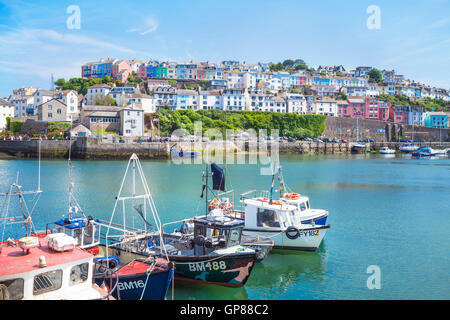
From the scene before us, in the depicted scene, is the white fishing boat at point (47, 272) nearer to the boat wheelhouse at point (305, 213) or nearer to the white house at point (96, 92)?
the boat wheelhouse at point (305, 213)

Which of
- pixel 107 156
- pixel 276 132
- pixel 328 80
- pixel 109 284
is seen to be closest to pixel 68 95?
pixel 107 156

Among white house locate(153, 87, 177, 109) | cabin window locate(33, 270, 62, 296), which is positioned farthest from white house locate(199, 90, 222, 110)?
cabin window locate(33, 270, 62, 296)

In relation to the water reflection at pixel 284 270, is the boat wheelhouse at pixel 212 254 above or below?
above

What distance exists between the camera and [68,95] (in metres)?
69.9

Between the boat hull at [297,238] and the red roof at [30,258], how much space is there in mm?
7712

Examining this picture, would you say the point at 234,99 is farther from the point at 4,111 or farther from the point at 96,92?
the point at 4,111

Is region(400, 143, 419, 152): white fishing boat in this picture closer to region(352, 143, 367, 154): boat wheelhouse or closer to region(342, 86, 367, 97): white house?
region(352, 143, 367, 154): boat wheelhouse

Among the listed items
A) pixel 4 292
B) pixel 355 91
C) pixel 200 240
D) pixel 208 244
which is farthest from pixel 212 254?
pixel 355 91

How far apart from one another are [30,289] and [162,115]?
209ft

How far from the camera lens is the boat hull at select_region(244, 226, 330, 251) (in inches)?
565

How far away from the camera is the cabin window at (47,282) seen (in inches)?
283

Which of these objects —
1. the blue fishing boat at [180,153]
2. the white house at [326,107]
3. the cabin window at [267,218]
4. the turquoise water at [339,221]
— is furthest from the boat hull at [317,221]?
the white house at [326,107]

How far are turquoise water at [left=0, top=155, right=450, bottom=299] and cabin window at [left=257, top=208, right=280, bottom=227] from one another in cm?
116

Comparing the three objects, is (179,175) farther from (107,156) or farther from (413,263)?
(413,263)
